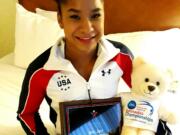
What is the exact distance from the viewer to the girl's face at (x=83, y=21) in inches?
40.2

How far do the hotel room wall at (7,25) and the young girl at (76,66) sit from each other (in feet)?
4.11

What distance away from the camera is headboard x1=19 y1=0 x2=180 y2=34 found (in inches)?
71.0

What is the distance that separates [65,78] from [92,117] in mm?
154

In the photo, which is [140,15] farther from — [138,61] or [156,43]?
[138,61]

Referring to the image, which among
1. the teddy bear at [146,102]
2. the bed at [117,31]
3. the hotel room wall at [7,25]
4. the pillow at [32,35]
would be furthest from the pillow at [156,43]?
the hotel room wall at [7,25]

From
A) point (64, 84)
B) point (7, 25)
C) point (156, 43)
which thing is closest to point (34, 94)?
point (64, 84)

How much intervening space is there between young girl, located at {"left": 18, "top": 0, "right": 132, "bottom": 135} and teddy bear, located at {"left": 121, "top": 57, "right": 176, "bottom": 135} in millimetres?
83

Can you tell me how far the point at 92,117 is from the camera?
1079 mm

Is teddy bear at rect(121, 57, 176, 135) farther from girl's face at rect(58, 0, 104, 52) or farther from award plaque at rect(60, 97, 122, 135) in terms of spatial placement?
girl's face at rect(58, 0, 104, 52)

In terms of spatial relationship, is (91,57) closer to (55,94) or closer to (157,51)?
(55,94)

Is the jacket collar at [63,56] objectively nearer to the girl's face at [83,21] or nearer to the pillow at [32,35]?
the girl's face at [83,21]

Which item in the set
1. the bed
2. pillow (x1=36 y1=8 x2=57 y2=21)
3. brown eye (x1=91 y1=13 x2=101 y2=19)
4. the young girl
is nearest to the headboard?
the bed

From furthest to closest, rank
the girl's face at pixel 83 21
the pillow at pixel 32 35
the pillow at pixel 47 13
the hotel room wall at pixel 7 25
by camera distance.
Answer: the hotel room wall at pixel 7 25 → the pillow at pixel 47 13 → the pillow at pixel 32 35 → the girl's face at pixel 83 21

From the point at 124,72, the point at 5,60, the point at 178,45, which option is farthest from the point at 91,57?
the point at 5,60
